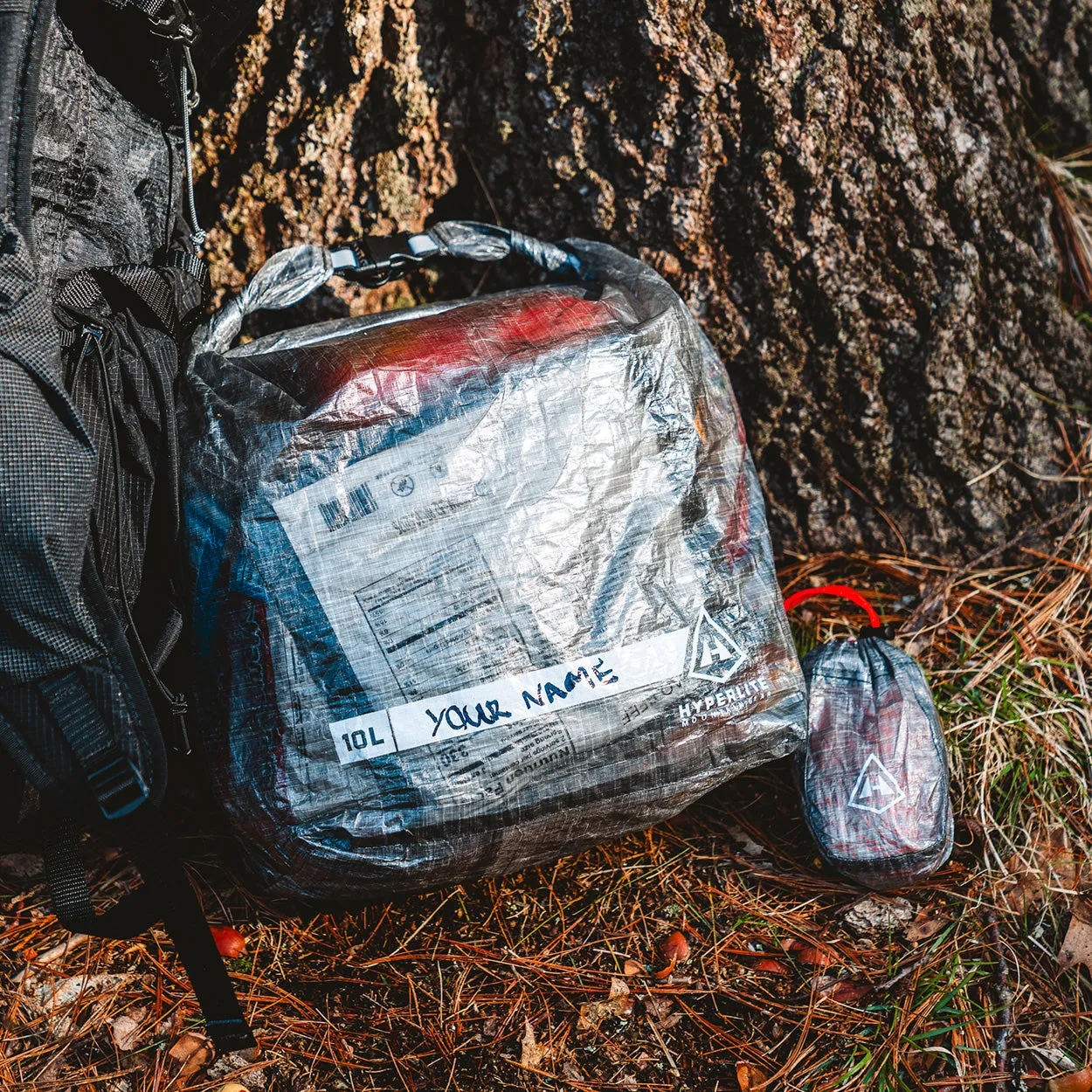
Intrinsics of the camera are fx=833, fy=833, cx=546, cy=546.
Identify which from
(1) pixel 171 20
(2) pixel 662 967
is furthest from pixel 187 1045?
(1) pixel 171 20

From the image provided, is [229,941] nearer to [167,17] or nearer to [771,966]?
[771,966]

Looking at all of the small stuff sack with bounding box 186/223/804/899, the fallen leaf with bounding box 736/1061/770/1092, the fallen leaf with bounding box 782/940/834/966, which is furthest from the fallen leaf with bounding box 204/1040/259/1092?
the fallen leaf with bounding box 782/940/834/966

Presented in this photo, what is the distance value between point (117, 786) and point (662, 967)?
0.91 meters

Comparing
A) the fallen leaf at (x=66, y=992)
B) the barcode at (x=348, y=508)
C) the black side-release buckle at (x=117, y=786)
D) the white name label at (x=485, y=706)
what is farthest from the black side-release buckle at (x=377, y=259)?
the fallen leaf at (x=66, y=992)

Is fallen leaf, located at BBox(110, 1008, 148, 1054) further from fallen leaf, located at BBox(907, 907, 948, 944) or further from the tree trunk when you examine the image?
the tree trunk

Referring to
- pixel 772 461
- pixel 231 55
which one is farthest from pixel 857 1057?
pixel 231 55

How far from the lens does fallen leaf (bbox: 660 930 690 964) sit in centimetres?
142

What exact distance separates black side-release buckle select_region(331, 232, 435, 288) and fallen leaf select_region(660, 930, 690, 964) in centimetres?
133

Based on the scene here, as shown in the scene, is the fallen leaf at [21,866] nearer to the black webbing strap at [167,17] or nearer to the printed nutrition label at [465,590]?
the printed nutrition label at [465,590]

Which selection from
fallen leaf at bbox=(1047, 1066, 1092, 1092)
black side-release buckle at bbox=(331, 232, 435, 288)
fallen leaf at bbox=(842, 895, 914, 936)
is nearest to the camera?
fallen leaf at bbox=(1047, 1066, 1092, 1092)

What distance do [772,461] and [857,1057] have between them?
1168 millimetres

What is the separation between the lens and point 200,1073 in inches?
50.2

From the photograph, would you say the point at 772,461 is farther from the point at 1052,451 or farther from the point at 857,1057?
the point at 857,1057

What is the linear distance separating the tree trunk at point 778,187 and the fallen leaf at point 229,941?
129 centimetres
